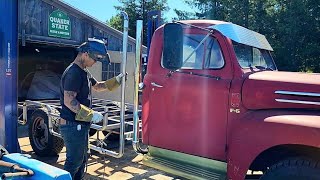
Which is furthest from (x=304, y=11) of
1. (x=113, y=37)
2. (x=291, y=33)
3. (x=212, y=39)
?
(x=212, y=39)

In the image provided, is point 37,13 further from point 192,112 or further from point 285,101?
point 285,101

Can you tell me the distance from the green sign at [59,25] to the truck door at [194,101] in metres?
9.00

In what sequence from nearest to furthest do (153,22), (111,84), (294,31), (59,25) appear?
1. (111,84)
2. (153,22)
3. (59,25)
4. (294,31)

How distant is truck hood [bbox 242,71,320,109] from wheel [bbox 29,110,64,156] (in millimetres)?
3890

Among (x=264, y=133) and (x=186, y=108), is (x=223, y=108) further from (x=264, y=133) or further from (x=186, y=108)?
(x=264, y=133)

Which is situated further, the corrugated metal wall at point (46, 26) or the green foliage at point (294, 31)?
the green foliage at point (294, 31)

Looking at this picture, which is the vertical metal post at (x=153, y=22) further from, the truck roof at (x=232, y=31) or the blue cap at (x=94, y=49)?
the blue cap at (x=94, y=49)

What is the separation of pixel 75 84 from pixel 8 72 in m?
0.84

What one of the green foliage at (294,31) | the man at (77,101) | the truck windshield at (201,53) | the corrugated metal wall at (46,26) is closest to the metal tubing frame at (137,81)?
the man at (77,101)

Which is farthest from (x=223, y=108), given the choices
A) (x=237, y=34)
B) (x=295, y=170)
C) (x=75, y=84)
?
(x=75, y=84)

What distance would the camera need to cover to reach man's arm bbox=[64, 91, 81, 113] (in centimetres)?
386

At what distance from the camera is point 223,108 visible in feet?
12.8

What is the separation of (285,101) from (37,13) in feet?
33.8

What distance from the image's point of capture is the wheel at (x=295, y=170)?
314 centimetres
